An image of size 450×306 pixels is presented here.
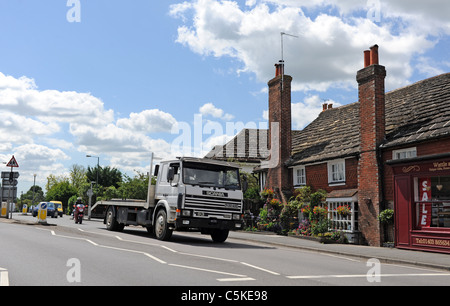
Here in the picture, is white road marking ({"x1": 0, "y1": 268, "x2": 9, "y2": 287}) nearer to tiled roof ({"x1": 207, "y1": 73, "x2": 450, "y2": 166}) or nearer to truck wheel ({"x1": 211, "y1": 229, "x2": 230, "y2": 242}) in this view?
truck wheel ({"x1": 211, "y1": 229, "x2": 230, "y2": 242})

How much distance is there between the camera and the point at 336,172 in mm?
20391

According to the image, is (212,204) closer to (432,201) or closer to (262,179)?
(432,201)

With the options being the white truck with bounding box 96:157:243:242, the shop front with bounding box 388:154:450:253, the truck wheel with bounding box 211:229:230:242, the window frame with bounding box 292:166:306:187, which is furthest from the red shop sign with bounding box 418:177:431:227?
the window frame with bounding box 292:166:306:187

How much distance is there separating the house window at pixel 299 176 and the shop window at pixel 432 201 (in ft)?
25.0

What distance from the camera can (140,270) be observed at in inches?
324

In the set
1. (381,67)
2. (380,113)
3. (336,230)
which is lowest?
(336,230)

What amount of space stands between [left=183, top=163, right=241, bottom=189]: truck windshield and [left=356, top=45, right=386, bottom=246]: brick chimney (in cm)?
606

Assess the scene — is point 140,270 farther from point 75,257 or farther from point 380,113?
point 380,113

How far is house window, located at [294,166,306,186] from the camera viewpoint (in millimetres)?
22703

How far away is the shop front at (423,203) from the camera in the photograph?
14547 mm

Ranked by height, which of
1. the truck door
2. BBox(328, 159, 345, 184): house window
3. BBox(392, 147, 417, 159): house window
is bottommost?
the truck door

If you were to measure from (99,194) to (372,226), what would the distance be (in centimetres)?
5276
